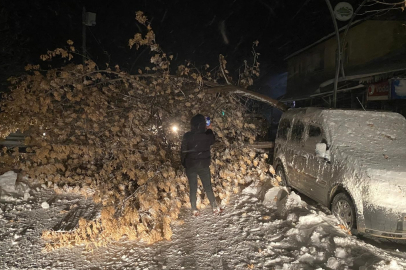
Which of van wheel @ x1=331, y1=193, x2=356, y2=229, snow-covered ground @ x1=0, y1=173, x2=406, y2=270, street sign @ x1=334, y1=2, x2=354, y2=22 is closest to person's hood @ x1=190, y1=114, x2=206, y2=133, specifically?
snow-covered ground @ x1=0, y1=173, x2=406, y2=270

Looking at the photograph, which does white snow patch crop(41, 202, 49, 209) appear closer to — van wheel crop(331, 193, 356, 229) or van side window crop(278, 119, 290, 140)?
van wheel crop(331, 193, 356, 229)

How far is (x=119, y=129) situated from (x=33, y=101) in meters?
1.78

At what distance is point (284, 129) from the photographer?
23.7ft

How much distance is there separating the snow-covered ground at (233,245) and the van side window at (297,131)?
1.50m

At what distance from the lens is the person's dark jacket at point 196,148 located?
15.9ft

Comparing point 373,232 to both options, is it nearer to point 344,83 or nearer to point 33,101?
point 33,101

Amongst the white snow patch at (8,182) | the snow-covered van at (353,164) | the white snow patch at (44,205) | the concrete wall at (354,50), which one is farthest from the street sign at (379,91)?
the white snow patch at (8,182)

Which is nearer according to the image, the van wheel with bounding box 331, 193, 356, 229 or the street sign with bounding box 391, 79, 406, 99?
the van wheel with bounding box 331, 193, 356, 229

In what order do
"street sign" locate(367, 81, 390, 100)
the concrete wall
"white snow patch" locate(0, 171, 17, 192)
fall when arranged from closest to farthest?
"white snow patch" locate(0, 171, 17, 192) → "street sign" locate(367, 81, 390, 100) → the concrete wall

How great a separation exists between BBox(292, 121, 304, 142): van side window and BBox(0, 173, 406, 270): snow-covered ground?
1504mm

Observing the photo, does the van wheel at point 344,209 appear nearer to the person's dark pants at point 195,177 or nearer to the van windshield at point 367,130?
the van windshield at point 367,130

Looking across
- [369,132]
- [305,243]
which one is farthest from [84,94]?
[369,132]

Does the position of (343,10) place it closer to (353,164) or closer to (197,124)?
(353,164)

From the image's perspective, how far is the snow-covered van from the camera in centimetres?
411
